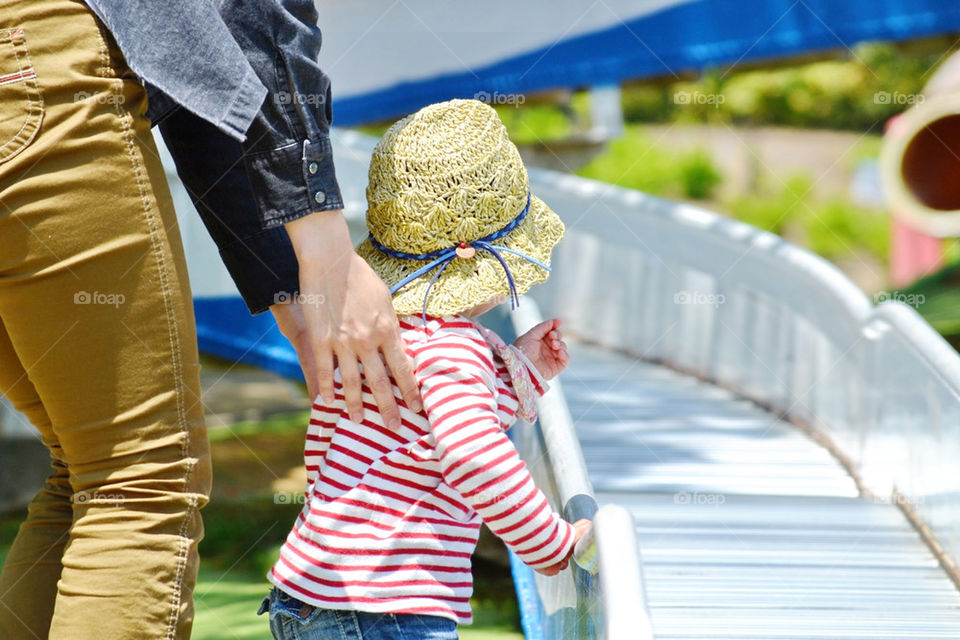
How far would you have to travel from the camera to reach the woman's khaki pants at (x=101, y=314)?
120cm

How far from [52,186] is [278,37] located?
0.38 m

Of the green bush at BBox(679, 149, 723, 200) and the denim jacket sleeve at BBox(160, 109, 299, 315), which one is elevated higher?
the green bush at BBox(679, 149, 723, 200)

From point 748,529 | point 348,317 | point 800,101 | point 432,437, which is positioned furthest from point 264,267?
point 800,101

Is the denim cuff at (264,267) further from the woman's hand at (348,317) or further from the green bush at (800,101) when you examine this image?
the green bush at (800,101)

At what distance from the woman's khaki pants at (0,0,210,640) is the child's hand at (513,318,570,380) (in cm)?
59

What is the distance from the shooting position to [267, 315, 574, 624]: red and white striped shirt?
1.45 metres

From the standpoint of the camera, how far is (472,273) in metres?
1.60

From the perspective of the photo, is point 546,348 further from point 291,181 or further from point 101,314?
point 101,314

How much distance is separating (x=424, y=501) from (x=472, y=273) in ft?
1.10

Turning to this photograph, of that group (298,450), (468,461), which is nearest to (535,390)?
(468,461)

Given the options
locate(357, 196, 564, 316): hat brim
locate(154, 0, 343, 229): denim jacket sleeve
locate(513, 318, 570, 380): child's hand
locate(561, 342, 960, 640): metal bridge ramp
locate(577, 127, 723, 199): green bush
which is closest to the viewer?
locate(154, 0, 343, 229): denim jacket sleeve

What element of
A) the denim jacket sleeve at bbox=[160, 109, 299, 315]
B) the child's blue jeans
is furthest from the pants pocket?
the child's blue jeans

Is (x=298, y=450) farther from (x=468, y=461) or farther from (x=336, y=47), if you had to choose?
(x=468, y=461)

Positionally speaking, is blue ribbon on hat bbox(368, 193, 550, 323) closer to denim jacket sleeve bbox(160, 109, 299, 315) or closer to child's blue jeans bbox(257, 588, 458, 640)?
denim jacket sleeve bbox(160, 109, 299, 315)
